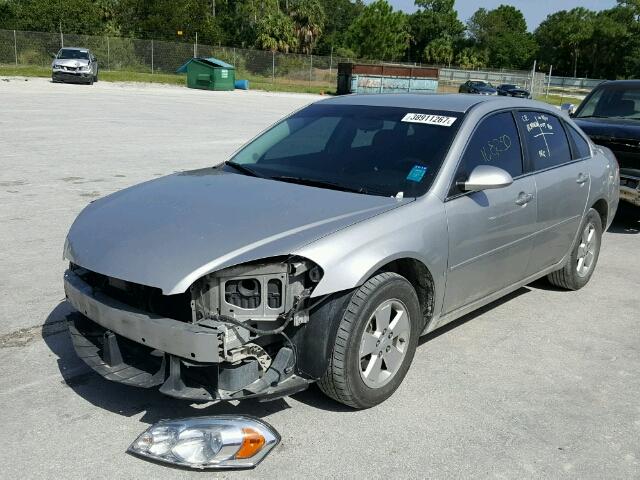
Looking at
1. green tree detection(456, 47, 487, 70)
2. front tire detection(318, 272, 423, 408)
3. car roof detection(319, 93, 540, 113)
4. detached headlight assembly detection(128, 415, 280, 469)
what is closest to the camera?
detached headlight assembly detection(128, 415, 280, 469)

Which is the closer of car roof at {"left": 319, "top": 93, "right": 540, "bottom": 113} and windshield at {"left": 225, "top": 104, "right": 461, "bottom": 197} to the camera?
windshield at {"left": 225, "top": 104, "right": 461, "bottom": 197}

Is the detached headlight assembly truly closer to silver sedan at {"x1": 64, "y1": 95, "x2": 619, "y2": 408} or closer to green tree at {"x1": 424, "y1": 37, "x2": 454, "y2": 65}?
silver sedan at {"x1": 64, "y1": 95, "x2": 619, "y2": 408}

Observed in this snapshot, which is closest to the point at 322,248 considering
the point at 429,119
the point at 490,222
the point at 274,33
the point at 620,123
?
the point at 490,222

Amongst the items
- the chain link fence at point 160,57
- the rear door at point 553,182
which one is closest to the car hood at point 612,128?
the rear door at point 553,182

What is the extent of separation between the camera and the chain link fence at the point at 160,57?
4369 centimetres

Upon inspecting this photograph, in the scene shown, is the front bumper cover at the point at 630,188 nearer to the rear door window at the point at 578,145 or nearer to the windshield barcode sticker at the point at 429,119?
the rear door window at the point at 578,145

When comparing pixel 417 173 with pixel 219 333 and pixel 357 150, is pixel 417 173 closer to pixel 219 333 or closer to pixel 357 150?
pixel 357 150

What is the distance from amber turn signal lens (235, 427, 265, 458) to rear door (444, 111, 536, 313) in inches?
60.5

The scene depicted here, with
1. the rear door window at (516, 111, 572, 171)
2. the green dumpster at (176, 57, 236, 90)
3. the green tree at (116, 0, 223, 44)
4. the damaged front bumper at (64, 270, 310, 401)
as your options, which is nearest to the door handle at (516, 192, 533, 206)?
the rear door window at (516, 111, 572, 171)

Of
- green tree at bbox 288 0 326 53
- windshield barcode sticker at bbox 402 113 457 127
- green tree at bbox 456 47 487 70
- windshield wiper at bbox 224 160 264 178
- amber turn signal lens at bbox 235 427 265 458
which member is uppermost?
green tree at bbox 288 0 326 53

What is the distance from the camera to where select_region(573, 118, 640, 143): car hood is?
27.0 ft

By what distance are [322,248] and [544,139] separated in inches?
105

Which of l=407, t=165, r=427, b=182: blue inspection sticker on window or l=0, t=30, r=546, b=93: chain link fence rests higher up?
l=0, t=30, r=546, b=93: chain link fence

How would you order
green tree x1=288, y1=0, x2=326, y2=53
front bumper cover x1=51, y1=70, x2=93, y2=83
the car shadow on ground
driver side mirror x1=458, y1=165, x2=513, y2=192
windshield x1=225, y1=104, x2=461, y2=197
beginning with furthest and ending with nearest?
A: green tree x1=288, y1=0, x2=326, y2=53 → front bumper cover x1=51, y1=70, x2=93, y2=83 → the car shadow on ground → windshield x1=225, y1=104, x2=461, y2=197 → driver side mirror x1=458, y1=165, x2=513, y2=192
